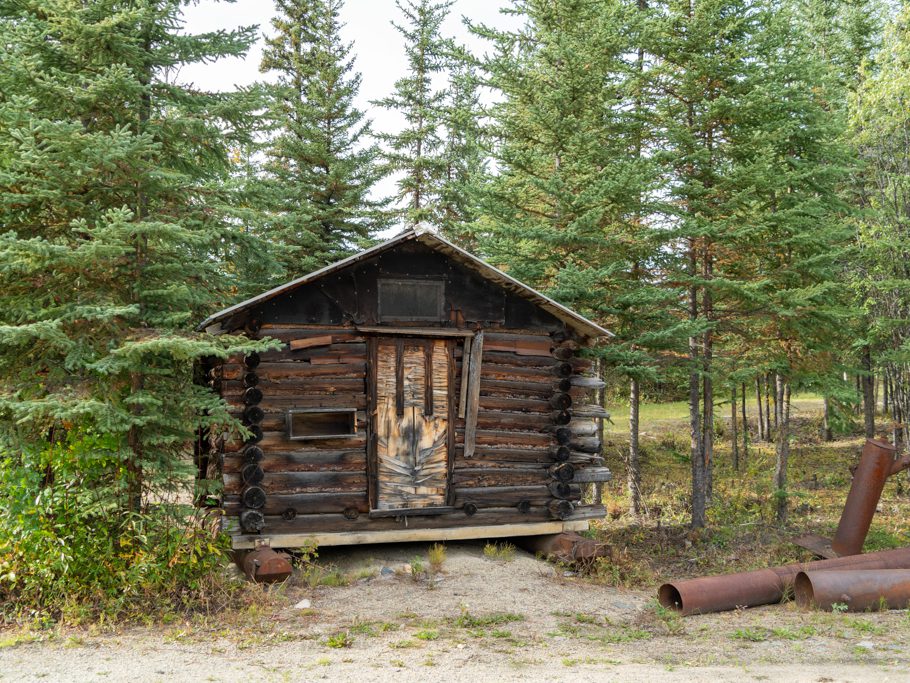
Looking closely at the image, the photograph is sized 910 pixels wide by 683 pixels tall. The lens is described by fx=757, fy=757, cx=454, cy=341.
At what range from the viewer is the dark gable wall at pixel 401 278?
11617 millimetres

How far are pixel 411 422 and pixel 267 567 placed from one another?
10.5 feet

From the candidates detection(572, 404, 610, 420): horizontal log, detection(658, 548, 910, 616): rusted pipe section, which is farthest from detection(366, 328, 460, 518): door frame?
detection(658, 548, 910, 616): rusted pipe section

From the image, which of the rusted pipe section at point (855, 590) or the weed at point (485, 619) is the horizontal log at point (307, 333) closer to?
the weed at point (485, 619)

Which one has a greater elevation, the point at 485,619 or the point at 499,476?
the point at 499,476

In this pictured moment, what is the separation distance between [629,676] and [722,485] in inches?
620

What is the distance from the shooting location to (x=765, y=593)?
10297 mm

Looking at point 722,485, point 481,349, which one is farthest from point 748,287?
point 722,485

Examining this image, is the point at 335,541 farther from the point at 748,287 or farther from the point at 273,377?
the point at 748,287

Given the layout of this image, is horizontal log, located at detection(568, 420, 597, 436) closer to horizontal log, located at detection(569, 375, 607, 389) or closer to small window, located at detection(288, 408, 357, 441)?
horizontal log, located at detection(569, 375, 607, 389)

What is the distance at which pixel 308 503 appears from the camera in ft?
38.3

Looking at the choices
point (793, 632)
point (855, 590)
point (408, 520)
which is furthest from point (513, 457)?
point (855, 590)

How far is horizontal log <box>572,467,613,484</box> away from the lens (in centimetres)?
1323

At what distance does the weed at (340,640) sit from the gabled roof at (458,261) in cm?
468

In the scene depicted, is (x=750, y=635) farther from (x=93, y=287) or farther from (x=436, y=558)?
(x=93, y=287)
